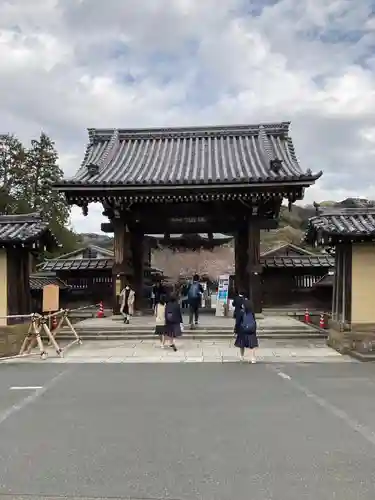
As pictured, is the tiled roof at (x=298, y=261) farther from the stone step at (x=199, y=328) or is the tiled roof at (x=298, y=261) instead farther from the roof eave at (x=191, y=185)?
the stone step at (x=199, y=328)

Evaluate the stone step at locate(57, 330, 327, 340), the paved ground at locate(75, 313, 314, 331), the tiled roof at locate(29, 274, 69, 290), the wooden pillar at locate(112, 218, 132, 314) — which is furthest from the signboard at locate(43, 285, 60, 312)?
the tiled roof at locate(29, 274, 69, 290)

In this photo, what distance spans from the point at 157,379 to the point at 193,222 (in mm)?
12715

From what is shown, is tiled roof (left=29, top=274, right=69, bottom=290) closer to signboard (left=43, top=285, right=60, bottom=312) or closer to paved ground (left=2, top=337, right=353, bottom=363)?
signboard (left=43, top=285, right=60, bottom=312)

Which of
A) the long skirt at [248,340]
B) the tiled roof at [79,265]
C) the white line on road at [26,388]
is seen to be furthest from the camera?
the tiled roof at [79,265]

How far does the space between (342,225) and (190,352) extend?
220 inches

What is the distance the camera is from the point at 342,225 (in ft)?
48.6

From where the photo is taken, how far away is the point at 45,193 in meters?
40.4

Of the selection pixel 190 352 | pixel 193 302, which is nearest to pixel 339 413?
pixel 190 352

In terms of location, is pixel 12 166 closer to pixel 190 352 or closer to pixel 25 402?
pixel 190 352

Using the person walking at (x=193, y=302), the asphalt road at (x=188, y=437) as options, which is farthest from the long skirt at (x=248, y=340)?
the person walking at (x=193, y=302)

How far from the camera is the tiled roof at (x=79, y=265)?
965 inches

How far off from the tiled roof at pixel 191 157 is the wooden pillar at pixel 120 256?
80.0 inches

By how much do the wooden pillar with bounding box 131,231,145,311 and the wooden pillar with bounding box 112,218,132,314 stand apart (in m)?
1.49

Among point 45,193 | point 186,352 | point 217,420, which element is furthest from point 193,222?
point 45,193
